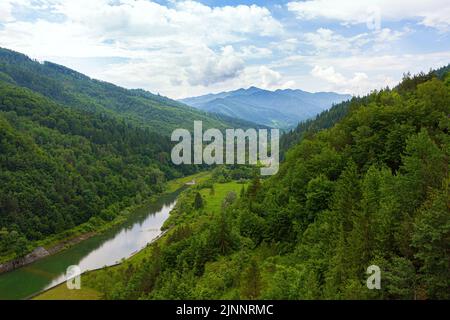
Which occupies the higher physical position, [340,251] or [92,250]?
[340,251]

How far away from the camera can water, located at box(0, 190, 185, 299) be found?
7319 centimetres

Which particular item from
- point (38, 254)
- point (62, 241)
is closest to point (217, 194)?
point (62, 241)

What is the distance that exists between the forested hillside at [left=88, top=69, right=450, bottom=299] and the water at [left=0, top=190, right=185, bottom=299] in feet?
45.0

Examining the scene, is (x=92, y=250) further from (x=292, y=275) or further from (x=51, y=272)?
(x=292, y=275)

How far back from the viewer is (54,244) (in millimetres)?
96250

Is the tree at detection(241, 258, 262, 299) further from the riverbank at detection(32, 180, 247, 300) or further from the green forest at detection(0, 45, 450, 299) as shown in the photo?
the riverbank at detection(32, 180, 247, 300)

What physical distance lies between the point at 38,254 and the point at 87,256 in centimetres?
1129

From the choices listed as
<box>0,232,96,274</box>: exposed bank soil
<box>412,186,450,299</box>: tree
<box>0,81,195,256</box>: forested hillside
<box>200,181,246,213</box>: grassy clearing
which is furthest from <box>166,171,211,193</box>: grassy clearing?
<box>412,186,450,299</box>: tree

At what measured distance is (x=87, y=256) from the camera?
88188 mm

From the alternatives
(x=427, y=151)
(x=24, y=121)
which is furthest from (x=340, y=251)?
(x=24, y=121)

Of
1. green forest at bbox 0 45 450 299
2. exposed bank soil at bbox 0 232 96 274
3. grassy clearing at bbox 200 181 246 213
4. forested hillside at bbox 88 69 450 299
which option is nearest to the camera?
forested hillside at bbox 88 69 450 299

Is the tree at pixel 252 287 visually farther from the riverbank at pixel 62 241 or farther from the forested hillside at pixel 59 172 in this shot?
the forested hillside at pixel 59 172
